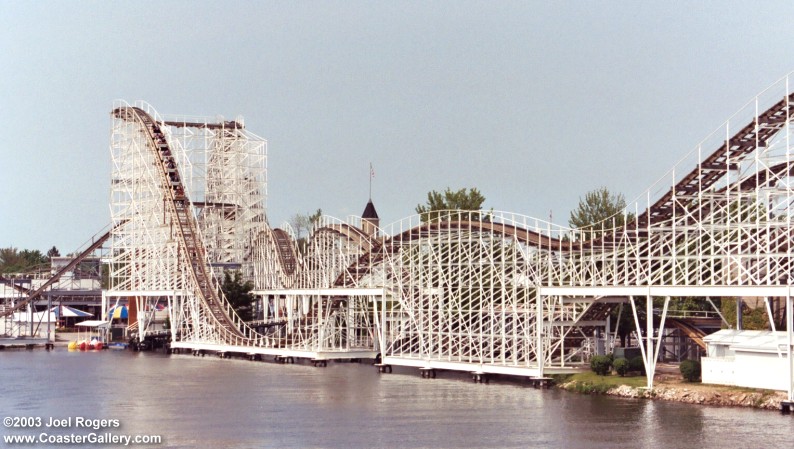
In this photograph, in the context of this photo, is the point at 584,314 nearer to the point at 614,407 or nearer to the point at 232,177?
the point at 614,407

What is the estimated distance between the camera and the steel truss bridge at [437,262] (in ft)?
192

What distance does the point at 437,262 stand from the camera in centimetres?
7675

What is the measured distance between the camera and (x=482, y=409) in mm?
54438

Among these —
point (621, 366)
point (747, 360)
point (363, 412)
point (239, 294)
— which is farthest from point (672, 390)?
point (239, 294)

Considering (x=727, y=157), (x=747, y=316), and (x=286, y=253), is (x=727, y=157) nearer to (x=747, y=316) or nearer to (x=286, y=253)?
(x=747, y=316)

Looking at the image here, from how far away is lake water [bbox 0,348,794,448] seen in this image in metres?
46.0

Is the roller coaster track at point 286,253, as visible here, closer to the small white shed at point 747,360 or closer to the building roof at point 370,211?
the building roof at point 370,211

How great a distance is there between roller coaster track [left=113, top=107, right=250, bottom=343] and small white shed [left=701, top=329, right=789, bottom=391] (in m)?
44.8

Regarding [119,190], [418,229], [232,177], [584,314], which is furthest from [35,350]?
[584,314]

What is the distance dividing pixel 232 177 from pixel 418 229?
44.0 meters

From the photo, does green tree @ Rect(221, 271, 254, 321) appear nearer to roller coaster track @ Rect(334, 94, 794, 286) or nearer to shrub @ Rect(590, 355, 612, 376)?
roller coaster track @ Rect(334, 94, 794, 286)

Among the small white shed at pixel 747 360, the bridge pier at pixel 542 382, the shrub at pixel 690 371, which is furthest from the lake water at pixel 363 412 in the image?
the shrub at pixel 690 371

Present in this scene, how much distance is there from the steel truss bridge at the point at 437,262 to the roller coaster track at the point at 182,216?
0.55 feet

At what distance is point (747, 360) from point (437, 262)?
25.1 meters
